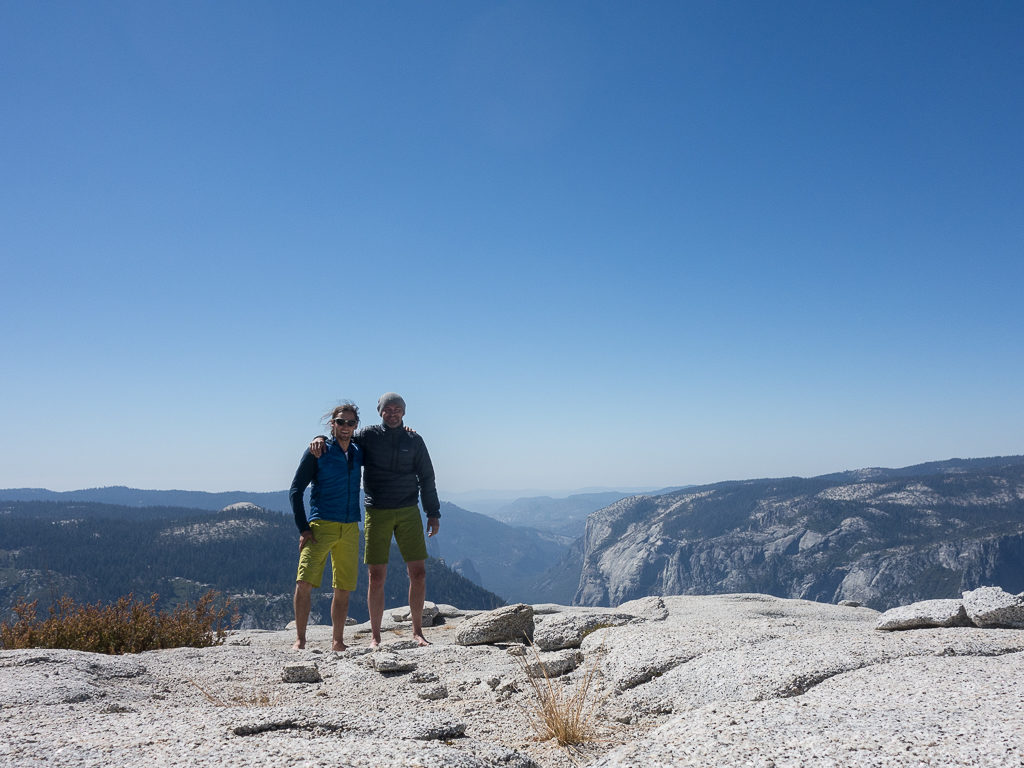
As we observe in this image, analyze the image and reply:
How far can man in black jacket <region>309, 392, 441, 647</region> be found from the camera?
25.5 feet

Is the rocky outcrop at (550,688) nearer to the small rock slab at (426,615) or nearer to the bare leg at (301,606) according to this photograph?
the bare leg at (301,606)

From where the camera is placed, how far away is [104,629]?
8.02 meters

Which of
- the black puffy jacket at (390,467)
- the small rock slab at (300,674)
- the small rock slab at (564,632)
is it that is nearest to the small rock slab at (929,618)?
the small rock slab at (564,632)

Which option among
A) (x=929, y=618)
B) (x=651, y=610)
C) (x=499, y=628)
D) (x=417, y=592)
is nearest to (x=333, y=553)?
(x=417, y=592)

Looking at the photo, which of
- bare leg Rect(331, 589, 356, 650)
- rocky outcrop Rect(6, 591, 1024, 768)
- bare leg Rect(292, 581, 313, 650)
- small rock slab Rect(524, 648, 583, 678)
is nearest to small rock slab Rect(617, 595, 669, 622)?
rocky outcrop Rect(6, 591, 1024, 768)

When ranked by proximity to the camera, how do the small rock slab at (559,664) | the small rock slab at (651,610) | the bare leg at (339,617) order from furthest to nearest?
the small rock slab at (651,610)
the bare leg at (339,617)
the small rock slab at (559,664)

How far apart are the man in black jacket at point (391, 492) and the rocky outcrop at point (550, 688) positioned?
1160 millimetres

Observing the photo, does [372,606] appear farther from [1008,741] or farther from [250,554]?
[250,554]

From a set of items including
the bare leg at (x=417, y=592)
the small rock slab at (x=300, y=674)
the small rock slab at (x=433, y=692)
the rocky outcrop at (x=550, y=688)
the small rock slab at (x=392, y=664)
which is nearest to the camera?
the rocky outcrop at (x=550, y=688)

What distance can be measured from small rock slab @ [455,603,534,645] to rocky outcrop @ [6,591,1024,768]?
0.87 meters

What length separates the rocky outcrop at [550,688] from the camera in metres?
2.62

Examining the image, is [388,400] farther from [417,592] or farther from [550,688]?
[550,688]

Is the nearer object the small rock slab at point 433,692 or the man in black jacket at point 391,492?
the small rock slab at point 433,692

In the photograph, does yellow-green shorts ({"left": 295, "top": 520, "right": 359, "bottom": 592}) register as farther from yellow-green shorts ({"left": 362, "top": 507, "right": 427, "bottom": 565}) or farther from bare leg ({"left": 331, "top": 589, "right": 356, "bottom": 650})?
yellow-green shorts ({"left": 362, "top": 507, "right": 427, "bottom": 565})
